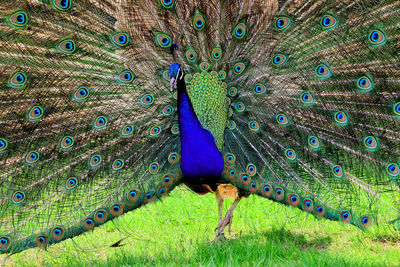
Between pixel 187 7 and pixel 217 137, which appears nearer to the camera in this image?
pixel 187 7

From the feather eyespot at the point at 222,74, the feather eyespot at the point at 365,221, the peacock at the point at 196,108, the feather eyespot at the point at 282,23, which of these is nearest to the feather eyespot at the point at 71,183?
the peacock at the point at 196,108

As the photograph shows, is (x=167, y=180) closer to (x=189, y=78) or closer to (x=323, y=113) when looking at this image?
(x=189, y=78)

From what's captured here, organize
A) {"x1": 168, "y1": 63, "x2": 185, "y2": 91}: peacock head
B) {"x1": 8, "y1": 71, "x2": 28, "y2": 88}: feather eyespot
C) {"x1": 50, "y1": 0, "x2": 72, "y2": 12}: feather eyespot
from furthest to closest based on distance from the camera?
{"x1": 8, "y1": 71, "x2": 28, "y2": 88}: feather eyespot → {"x1": 50, "y1": 0, "x2": 72, "y2": 12}: feather eyespot → {"x1": 168, "y1": 63, "x2": 185, "y2": 91}: peacock head

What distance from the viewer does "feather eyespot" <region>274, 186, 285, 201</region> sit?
320cm

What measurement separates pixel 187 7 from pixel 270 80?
833 millimetres

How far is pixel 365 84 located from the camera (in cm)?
298

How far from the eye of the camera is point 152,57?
3.13 meters

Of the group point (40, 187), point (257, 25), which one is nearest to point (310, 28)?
point (257, 25)

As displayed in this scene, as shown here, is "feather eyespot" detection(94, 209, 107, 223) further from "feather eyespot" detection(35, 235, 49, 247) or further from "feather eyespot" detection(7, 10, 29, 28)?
"feather eyespot" detection(7, 10, 29, 28)

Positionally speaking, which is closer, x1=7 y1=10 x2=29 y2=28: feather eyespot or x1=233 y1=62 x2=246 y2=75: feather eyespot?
x1=7 y1=10 x2=29 y2=28: feather eyespot

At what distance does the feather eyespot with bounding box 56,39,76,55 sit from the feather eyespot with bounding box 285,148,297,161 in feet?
5.76

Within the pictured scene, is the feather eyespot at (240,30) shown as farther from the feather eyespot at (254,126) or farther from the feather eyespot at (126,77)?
the feather eyespot at (126,77)

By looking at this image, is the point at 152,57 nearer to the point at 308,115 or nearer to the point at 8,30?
the point at 8,30

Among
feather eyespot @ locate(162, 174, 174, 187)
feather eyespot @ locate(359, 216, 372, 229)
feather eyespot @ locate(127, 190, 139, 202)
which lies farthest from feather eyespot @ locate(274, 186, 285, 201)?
feather eyespot @ locate(127, 190, 139, 202)
